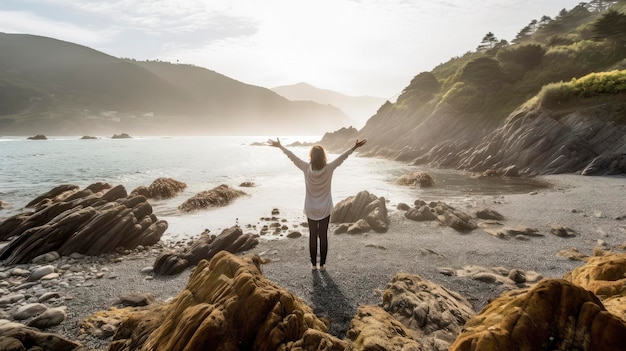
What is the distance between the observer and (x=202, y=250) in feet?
33.1

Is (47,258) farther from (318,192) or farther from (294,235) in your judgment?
(318,192)

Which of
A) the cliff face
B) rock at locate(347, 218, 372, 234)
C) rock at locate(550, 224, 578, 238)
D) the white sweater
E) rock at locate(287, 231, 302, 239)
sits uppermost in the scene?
the cliff face

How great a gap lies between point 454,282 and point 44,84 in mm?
273295

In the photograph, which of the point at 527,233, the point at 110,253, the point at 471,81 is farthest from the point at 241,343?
the point at 471,81

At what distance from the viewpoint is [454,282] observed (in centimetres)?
764

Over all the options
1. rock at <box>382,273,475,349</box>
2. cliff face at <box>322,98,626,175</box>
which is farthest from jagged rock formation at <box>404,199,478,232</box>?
cliff face at <box>322,98,626,175</box>

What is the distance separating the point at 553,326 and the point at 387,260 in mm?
6006

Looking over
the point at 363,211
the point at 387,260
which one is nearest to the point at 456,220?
the point at 363,211

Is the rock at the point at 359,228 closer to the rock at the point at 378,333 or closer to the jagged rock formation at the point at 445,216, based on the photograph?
the jagged rock formation at the point at 445,216

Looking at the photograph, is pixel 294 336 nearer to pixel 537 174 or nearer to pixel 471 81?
pixel 537 174

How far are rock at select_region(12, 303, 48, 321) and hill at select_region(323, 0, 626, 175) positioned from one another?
3277 centimetres

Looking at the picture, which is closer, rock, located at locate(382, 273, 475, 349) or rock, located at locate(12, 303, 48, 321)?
rock, located at locate(382, 273, 475, 349)

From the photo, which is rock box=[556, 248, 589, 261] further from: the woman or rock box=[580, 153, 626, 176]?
rock box=[580, 153, 626, 176]

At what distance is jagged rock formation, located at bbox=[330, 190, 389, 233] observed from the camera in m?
13.9
